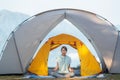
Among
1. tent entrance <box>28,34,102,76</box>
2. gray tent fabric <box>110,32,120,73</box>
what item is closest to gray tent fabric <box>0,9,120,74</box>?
gray tent fabric <box>110,32,120,73</box>

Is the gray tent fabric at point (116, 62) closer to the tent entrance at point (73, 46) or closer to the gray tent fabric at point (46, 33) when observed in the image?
the gray tent fabric at point (46, 33)

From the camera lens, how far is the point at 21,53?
13492mm

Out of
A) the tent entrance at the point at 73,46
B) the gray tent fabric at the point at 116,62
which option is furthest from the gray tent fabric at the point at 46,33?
the tent entrance at the point at 73,46

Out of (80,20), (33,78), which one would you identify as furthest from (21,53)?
(80,20)

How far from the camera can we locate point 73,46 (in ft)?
49.4

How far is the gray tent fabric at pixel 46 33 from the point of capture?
13.4m

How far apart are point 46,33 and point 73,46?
1.77 meters

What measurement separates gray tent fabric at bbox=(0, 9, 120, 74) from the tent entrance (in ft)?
1.98

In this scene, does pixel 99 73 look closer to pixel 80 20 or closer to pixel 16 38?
pixel 80 20

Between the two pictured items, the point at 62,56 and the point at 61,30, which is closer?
the point at 62,56

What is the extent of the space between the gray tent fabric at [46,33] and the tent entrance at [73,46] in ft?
1.98

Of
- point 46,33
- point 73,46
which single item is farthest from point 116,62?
point 46,33

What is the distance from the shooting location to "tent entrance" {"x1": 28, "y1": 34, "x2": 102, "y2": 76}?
46.1 ft

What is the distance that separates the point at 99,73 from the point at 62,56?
1.40m
